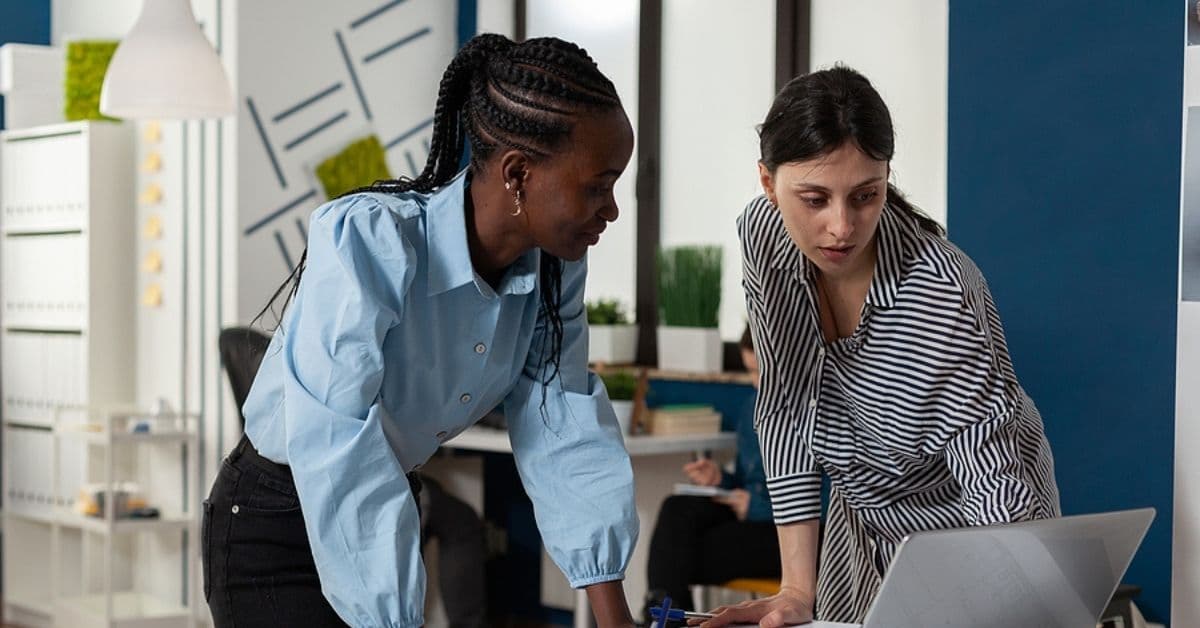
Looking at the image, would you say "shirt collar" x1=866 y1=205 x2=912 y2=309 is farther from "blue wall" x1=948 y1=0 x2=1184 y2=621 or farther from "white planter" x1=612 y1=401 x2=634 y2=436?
"white planter" x1=612 y1=401 x2=634 y2=436

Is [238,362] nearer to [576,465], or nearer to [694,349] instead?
[694,349]

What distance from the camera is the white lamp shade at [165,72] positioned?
3939 millimetres

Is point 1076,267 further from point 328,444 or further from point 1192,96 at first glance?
point 328,444

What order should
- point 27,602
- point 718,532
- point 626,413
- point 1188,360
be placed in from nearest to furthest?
point 1188,360
point 718,532
point 626,413
point 27,602

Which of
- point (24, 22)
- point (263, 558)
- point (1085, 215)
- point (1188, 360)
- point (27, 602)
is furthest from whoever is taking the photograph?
point (24, 22)

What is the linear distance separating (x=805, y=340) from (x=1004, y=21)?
1492 millimetres

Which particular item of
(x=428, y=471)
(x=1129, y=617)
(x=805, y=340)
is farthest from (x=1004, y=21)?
(x=428, y=471)

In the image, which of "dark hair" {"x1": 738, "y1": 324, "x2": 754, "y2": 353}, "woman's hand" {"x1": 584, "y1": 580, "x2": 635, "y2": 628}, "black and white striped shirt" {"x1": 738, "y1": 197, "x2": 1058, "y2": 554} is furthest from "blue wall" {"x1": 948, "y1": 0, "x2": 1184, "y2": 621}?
"woman's hand" {"x1": 584, "y1": 580, "x2": 635, "y2": 628}

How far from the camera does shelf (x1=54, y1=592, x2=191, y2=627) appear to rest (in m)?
4.64

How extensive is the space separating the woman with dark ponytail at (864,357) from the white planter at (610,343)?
2701 millimetres

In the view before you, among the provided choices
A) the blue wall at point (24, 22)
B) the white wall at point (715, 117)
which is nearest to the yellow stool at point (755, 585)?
the white wall at point (715, 117)

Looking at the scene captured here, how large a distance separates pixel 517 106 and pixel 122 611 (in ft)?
12.9

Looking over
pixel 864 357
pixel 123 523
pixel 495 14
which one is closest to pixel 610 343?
pixel 495 14

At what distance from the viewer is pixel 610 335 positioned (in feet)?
14.9
